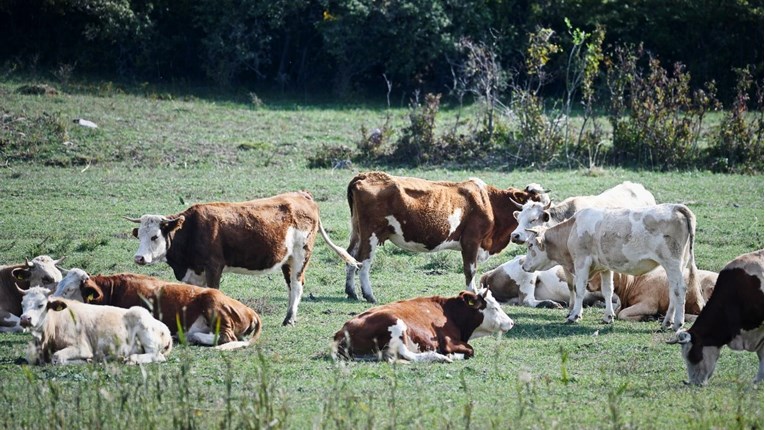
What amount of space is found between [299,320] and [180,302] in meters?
1.91

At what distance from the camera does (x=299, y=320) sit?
14672 mm

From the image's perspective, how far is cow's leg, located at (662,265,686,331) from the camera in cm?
1430

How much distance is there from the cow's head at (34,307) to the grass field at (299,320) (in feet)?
1.55

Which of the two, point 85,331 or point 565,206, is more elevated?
point 565,206

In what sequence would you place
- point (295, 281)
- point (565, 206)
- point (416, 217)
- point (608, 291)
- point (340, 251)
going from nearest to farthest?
point (295, 281), point (608, 291), point (340, 251), point (416, 217), point (565, 206)

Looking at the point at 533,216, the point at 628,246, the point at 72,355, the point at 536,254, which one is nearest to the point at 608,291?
the point at 628,246

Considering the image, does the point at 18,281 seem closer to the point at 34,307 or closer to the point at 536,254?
the point at 34,307

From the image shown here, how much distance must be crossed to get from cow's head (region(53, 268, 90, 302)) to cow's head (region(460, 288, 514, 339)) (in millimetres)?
4248

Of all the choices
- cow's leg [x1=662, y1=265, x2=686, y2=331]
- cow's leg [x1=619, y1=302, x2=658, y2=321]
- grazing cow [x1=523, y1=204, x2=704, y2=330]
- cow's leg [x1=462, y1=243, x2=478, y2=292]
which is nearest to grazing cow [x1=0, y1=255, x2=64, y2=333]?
cow's leg [x1=462, y1=243, x2=478, y2=292]

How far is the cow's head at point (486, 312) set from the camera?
13.2 m

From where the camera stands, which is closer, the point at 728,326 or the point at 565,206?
the point at 728,326

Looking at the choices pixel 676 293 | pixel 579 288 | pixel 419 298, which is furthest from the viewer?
pixel 579 288

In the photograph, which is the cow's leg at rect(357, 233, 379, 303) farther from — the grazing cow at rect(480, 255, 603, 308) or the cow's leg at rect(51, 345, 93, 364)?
the cow's leg at rect(51, 345, 93, 364)

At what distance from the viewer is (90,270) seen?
17.6 m
